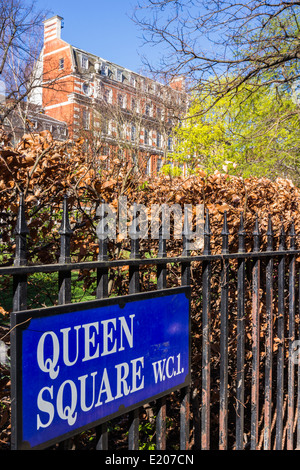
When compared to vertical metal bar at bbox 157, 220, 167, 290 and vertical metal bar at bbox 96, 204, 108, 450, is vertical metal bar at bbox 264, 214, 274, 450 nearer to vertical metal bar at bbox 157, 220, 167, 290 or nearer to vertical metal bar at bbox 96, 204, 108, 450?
vertical metal bar at bbox 157, 220, 167, 290

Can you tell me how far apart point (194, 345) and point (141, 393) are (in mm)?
1770

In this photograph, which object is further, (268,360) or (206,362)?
(268,360)

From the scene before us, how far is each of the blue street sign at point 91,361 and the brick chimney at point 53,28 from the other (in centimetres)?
4449

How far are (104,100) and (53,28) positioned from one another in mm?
19553

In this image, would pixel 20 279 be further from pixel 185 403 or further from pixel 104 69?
pixel 104 69

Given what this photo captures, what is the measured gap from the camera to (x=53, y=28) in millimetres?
41312

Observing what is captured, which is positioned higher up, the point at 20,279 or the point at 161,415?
the point at 20,279

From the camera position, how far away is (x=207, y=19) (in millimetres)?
6602

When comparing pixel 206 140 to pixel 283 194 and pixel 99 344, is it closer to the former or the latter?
pixel 283 194

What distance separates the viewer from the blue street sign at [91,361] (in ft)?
4.23

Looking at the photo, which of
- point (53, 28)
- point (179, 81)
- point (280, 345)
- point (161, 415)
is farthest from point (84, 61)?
point (161, 415)

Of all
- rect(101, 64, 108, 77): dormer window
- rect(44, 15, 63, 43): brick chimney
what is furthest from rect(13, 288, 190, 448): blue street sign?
rect(101, 64, 108, 77): dormer window

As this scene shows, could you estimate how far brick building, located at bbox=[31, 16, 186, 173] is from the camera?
18858 mm

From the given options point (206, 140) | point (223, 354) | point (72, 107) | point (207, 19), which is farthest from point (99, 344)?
point (72, 107)
